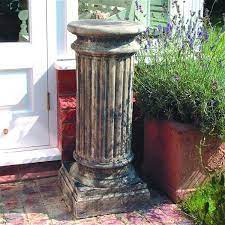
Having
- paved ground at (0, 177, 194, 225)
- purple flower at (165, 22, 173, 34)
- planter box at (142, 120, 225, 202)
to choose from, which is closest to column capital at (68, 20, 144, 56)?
purple flower at (165, 22, 173, 34)

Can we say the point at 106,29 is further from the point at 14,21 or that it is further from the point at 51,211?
the point at 51,211

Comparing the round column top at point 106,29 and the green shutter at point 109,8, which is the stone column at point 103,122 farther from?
the green shutter at point 109,8

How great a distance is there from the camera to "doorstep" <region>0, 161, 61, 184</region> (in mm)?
4305

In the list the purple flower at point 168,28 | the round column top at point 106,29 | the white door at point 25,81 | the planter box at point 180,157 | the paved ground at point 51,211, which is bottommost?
the paved ground at point 51,211

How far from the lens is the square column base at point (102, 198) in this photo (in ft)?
12.3

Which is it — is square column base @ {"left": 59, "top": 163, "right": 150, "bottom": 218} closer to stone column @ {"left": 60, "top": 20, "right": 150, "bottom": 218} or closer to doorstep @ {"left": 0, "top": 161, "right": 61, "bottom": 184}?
stone column @ {"left": 60, "top": 20, "right": 150, "bottom": 218}

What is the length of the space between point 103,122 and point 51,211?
0.76m

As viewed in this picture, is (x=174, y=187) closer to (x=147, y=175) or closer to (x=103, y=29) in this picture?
(x=147, y=175)

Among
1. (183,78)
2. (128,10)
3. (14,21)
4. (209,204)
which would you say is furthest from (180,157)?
(14,21)

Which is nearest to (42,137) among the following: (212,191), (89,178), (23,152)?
(23,152)

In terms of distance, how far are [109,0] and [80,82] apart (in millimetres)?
1017

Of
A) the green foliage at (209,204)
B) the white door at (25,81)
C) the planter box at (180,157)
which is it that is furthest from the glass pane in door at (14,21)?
the green foliage at (209,204)

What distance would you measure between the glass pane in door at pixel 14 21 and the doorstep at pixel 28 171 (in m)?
1.02

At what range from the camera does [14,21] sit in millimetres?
4133
